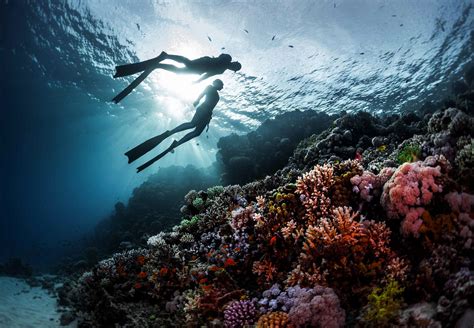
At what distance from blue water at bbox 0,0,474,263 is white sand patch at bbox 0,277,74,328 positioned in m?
15.7

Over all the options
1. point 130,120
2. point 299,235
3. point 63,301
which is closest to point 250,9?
point 299,235

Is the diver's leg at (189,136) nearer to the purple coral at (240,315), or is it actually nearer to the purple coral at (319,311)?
the purple coral at (240,315)

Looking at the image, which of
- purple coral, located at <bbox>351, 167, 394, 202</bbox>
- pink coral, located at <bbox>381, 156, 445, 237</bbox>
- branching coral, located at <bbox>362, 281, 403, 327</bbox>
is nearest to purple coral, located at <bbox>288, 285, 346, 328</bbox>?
branching coral, located at <bbox>362, 281, 403, 327</bbox>

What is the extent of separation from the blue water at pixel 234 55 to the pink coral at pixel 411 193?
13409 millimetres

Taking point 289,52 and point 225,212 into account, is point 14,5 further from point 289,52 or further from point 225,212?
point 225,212

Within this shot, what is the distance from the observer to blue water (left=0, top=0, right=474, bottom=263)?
16.2 meters

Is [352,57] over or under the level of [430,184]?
over

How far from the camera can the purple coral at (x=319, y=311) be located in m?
3.73

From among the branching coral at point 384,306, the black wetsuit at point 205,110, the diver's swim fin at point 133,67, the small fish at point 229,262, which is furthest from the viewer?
the black wetsuit at point 205,110

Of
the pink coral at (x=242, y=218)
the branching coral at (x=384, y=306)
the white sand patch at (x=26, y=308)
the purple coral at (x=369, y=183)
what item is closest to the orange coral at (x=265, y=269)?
the pink coral at (x=242, y=218)

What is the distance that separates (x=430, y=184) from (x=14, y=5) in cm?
2351

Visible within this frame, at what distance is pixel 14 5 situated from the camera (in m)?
17.4

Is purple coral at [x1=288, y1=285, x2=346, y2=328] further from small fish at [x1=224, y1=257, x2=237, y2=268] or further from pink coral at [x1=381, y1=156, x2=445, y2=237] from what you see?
small fish at [x1=224, y1=257, x2=237, y2=268]

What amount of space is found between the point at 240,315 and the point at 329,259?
1739 mm
